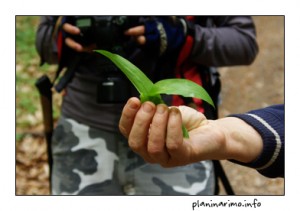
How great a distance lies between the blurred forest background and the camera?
282 cm

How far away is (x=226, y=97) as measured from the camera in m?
3.98

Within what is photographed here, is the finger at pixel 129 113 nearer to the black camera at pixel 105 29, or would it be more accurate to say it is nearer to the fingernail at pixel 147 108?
the fingernail at pixel 147 108

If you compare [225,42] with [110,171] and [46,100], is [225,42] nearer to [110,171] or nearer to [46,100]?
[110,171]

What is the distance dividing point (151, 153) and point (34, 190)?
190 centimetres

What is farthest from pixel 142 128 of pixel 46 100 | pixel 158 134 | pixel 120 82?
pixel 46 100

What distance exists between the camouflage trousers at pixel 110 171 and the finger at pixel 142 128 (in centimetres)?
51

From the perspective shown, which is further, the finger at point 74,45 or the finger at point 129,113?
the finger at point 74,45

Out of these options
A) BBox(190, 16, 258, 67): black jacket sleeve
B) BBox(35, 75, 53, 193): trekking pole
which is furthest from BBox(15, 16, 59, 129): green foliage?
BBox(190, 16, 258, 67): black jacket sleeve

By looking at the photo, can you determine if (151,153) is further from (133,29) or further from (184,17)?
(184,17)

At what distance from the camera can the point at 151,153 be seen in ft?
3.10

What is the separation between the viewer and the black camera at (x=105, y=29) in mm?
1415

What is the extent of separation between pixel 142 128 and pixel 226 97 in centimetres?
316

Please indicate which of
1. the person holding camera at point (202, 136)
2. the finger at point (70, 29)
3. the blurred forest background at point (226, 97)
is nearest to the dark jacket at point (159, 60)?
the finger at point (70, 29)

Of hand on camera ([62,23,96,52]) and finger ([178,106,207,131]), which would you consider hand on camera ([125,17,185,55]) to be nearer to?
hand on camera ([62,23,96,52])
